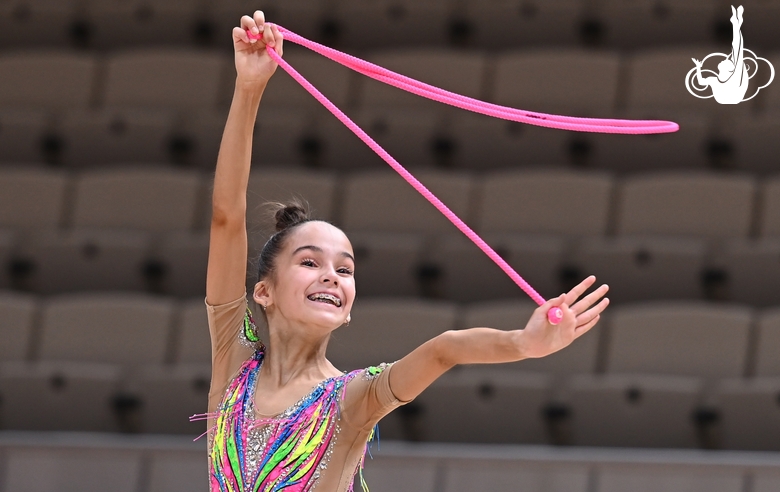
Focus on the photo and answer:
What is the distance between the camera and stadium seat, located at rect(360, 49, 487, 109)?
4.43 meters

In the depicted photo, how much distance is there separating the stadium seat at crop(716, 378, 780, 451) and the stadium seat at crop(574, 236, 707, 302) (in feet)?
1.86

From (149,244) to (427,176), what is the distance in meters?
1.03

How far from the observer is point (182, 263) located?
3.91 m

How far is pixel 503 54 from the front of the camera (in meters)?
4.62

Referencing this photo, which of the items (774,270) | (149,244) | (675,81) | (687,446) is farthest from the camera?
(675,81)

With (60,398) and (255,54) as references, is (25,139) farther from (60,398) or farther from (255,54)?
(255,54)

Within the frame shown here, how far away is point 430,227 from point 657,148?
97 cm

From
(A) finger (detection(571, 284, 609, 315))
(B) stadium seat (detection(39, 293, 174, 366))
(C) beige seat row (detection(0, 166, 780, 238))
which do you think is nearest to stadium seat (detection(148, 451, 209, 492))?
(B) stadium seat (detection(39, 293, 174, 366))

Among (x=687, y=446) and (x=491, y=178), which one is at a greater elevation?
(x=491, y=178)

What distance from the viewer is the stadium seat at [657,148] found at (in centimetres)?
412

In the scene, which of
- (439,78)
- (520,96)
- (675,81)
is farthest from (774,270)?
(439,78)

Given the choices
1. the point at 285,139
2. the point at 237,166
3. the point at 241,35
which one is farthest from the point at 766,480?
the point at 285,139

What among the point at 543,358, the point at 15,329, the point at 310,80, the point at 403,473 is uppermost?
the point at 310,80

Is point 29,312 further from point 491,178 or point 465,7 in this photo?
point 465,7
